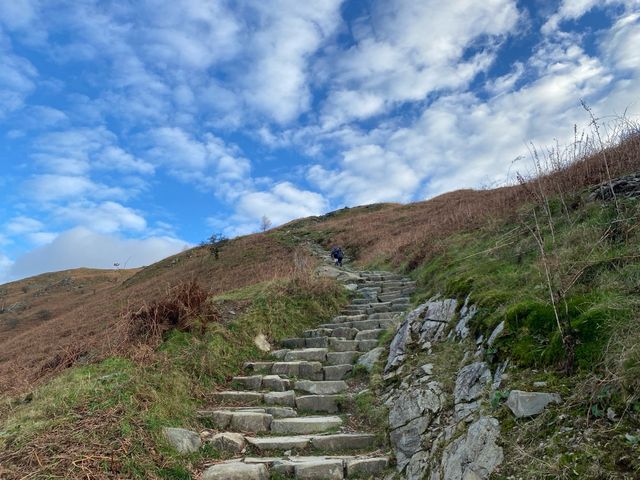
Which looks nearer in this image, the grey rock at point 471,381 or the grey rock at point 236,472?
the grey rock at point 471,381

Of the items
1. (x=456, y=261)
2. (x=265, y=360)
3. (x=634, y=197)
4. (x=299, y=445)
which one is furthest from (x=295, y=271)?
(x=634, y=197)

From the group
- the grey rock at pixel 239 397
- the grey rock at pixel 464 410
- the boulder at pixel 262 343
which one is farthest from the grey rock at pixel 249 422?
the grey rock at pixel 464 410

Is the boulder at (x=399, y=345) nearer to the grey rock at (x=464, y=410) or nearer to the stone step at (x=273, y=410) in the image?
the stone step at (x=273, y=410)

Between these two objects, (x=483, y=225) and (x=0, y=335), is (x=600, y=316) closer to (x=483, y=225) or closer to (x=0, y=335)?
(x=483, y=225)

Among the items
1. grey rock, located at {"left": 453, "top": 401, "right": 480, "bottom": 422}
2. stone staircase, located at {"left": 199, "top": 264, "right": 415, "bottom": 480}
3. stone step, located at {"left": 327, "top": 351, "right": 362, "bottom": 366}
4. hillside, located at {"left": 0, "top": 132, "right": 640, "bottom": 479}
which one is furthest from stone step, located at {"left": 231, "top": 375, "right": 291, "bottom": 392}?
grey rock, located at {"left": 453, "top": 401, "right": 480, "bottom": 422}

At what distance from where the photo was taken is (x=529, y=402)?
3176mm

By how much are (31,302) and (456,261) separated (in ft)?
141

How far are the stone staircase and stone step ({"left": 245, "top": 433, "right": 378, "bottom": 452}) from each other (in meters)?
0.01

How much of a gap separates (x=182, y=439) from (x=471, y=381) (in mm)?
3109

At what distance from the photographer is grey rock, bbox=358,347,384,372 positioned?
22.7ft

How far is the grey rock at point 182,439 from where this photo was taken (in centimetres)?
464

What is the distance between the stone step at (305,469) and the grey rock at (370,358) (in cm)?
228

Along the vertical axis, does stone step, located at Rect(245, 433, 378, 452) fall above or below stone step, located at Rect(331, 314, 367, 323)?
below

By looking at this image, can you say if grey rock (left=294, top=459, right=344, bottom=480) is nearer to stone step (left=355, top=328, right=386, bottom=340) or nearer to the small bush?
the small bush
